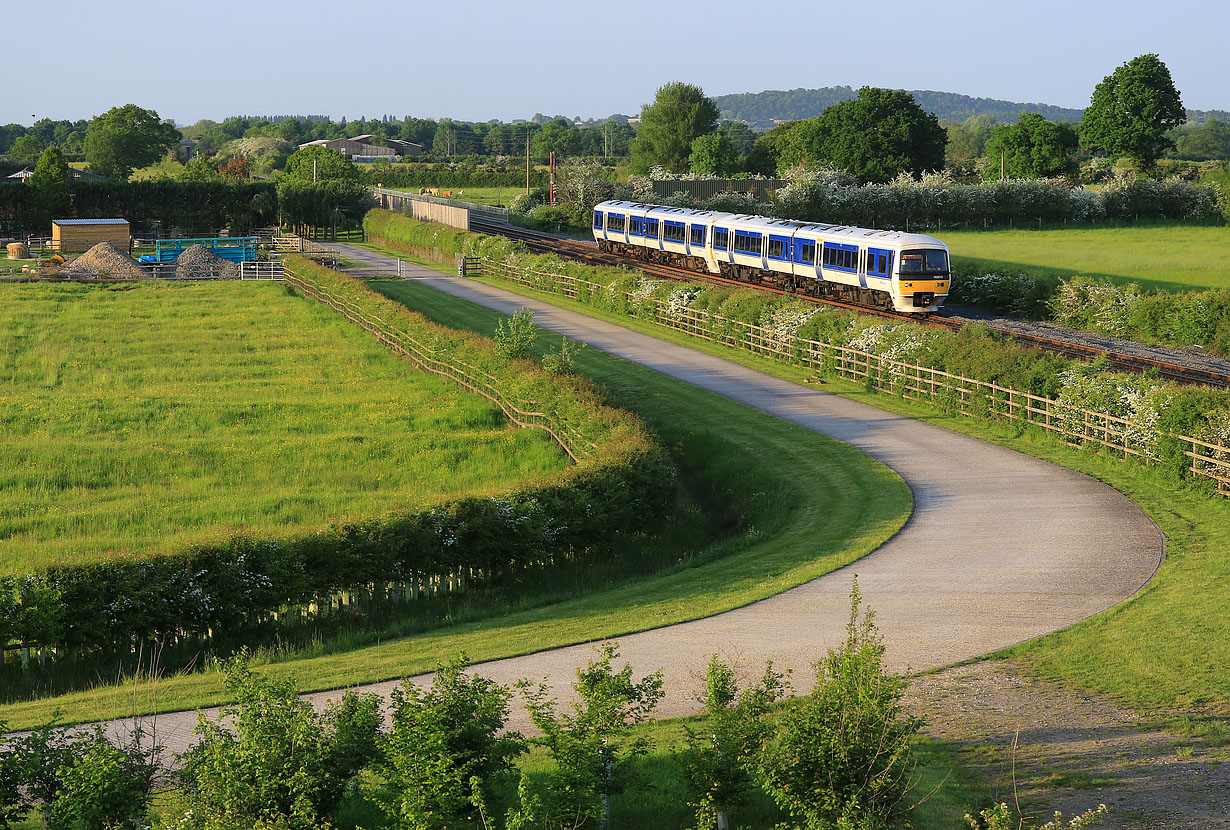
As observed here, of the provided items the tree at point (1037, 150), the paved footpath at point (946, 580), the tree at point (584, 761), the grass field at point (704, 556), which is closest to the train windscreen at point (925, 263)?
the grass field at point (704, 556)

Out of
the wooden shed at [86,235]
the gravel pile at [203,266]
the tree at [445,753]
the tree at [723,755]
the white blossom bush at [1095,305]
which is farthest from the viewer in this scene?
the wooden shed at [86,235]

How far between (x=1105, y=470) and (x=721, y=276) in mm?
36573

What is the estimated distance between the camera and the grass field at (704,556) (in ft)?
49.7

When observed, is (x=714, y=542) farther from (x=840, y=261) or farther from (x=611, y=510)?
(x=840, y=261)

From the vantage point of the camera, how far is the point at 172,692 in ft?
48.1

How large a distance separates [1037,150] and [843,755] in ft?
414

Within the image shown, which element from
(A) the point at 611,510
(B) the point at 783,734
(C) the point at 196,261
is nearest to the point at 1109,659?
(B) the point at 783,734

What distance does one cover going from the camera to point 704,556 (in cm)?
2225

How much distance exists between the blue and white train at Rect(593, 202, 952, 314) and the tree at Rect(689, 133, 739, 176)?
215ft

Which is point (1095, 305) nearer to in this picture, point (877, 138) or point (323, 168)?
point (877, 138)

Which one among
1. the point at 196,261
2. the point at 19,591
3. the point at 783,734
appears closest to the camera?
the point at 783,734

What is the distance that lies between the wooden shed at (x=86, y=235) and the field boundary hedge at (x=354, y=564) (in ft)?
218

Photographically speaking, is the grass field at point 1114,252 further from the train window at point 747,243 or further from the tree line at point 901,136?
the tree line at point 901,136

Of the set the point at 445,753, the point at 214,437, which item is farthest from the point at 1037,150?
the point at 445,753
